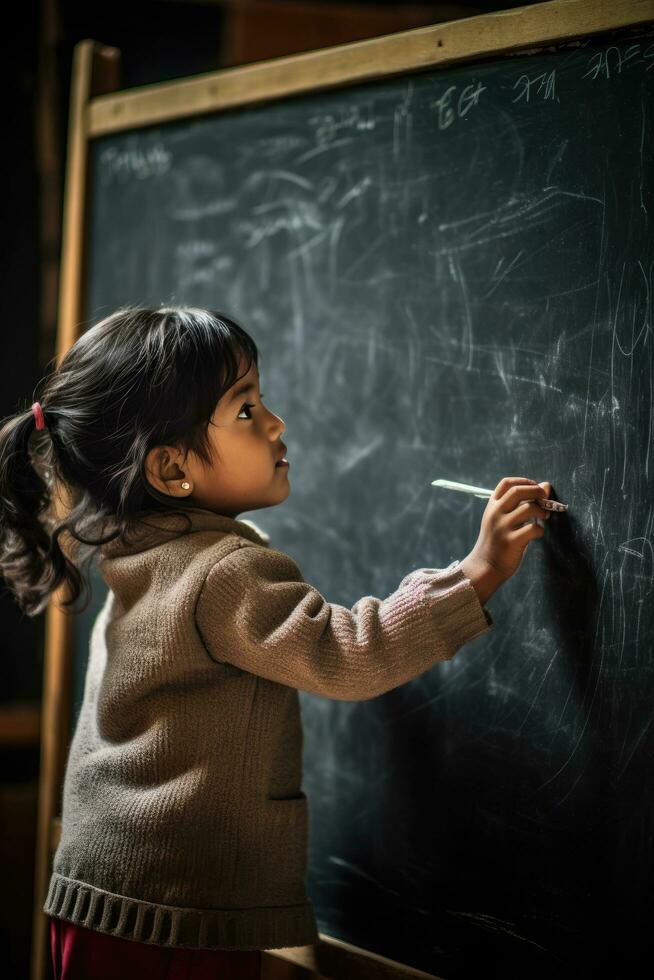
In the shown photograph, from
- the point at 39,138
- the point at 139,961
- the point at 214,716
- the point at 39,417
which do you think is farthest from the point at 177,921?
the point at 39,138

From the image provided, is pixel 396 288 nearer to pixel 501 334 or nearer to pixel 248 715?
pixel 501 334

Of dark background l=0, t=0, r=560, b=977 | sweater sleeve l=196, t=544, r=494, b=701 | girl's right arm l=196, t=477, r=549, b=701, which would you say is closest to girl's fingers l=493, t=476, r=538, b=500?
girl's right arm l=196, t=477, r=549, b=701

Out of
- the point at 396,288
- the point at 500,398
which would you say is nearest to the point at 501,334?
the point at 500,398

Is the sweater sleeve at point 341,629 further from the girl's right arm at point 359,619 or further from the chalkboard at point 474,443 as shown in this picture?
the chalkboard at point 474,443

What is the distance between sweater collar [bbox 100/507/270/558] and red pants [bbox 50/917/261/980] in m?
0.50

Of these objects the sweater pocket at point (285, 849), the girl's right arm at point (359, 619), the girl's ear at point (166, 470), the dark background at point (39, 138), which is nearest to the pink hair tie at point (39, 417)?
the girl's ear at point (166, 470)

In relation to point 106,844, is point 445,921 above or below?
below

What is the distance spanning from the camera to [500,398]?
4.63ft

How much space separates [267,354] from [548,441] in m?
0.56

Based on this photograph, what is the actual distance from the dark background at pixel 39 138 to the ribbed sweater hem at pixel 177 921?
1.26 meters

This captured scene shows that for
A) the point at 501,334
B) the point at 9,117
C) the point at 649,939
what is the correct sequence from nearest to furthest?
1. the point at 649,939
2. the point at 501,334
3. the point at 9,117

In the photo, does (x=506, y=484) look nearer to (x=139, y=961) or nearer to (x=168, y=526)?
(x=168, y=526)

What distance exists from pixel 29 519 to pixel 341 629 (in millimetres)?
530

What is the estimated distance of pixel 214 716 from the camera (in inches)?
53.6
